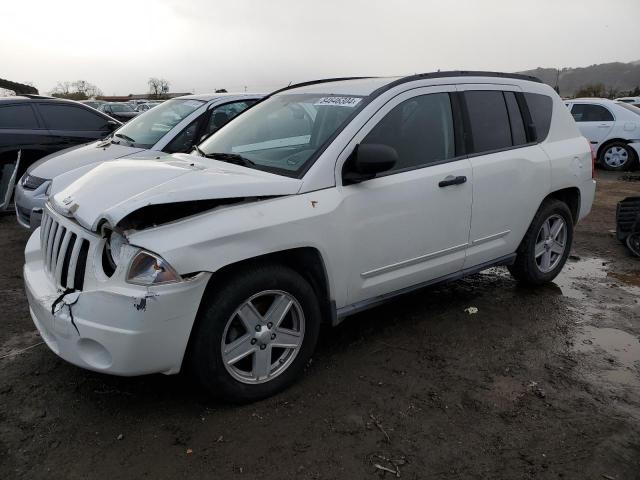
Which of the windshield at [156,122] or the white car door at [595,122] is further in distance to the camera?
the white car door at [595,122]

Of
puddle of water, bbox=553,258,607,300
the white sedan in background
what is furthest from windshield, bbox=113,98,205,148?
the white sedan in background

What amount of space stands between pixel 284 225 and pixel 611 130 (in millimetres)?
11773

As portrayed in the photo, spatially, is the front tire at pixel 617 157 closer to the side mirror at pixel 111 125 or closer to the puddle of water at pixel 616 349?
the puddle of water at pixel 616 349

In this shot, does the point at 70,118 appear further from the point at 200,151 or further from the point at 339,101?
the point at 339,101

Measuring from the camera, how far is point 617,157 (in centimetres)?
1231

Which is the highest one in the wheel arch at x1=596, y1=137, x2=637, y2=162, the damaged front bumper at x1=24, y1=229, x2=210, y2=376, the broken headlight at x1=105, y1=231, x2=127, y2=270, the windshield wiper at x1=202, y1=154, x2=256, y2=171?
the windshield wiper at x1=202, y1=154, x2=256, y2=171

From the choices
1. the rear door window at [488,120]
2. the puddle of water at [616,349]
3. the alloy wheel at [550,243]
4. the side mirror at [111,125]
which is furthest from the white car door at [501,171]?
the side mirror at [111,125]

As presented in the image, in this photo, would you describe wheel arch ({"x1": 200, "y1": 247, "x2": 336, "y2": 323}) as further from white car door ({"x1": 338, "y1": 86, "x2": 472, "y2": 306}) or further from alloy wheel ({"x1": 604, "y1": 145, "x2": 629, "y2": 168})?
alloy wheel ({"x1": 604, "y1": 145, "x2": 629, "y2": 168})

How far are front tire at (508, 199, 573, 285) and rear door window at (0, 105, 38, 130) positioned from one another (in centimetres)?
684

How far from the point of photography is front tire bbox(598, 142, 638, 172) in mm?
12095

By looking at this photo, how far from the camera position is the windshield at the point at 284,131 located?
3.31 m

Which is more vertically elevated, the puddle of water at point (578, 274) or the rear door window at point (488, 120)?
the rear door window at point (488, 120)

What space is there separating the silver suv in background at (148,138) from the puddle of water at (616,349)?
390 centimetres

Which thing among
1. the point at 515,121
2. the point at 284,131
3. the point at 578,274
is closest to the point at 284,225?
the point at 284,131
